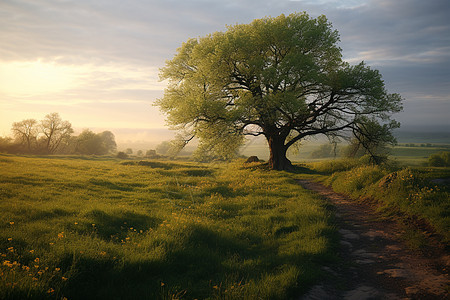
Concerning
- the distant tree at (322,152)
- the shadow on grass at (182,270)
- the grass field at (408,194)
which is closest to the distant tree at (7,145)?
the shadow on grass at (182,270)

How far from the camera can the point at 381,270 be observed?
6691 millimetres

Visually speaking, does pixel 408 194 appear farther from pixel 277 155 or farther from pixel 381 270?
pixel 277 155

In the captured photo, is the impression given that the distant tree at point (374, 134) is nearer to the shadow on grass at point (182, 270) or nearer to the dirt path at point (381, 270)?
the dirt path at point (381, 270)

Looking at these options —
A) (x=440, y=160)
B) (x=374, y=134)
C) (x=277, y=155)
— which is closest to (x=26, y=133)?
(x=277, y=155)

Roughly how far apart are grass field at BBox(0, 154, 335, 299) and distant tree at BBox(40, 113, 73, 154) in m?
65.8

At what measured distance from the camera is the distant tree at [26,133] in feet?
218

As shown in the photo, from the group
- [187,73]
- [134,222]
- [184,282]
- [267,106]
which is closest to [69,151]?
[187,73]

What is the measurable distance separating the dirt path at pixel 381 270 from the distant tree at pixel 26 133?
267ft

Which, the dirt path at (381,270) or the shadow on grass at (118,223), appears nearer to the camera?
the dirt path at (381,270)

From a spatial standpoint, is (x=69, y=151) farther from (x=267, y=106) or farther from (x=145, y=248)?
(x=145, y=248)

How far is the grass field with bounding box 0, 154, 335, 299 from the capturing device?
532 cm

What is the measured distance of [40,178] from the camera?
1730 centimetres

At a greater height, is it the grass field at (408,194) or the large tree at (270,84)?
the large tree at (270,84)

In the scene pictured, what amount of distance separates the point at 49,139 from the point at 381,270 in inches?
3325
